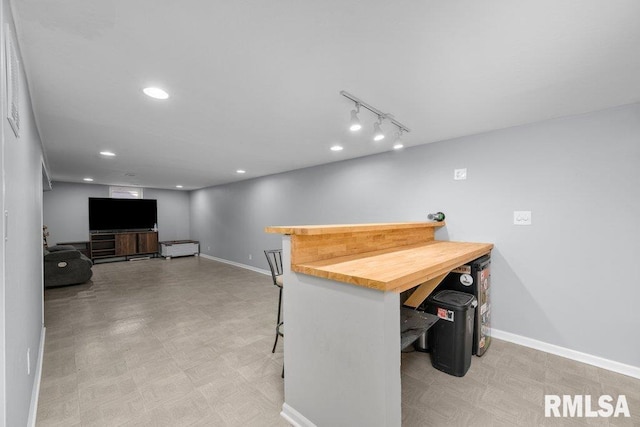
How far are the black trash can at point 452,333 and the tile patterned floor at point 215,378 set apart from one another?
10 cm

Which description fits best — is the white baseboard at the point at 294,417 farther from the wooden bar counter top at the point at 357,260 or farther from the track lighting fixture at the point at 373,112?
the track lighting fixture at the point at 373,112

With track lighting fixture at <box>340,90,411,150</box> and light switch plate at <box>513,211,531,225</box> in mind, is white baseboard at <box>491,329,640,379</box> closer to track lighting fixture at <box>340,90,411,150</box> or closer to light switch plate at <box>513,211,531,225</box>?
light switch plate at <box>513,211,531,225</box>

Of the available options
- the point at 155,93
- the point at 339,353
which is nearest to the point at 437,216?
the point at 339,353

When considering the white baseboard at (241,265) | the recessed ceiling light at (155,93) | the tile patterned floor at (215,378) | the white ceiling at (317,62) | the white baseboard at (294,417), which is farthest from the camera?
the white baseboard at (241,265)

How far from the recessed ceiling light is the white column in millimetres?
1538

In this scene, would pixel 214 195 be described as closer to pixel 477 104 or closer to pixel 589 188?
pixel 477 104

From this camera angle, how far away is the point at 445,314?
2279 mm

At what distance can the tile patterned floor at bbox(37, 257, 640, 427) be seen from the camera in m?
1.79

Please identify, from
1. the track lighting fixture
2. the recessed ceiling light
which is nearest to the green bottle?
the track lighting fixture

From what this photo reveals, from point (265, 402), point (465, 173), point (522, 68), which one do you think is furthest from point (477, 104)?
point (265, 402)

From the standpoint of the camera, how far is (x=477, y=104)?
2273 millimetres

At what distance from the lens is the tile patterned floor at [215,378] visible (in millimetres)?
1790

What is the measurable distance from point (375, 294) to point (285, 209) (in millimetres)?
4446

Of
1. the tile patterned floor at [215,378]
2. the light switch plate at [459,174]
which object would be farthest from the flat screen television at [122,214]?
the light switch plate at [459,174]
